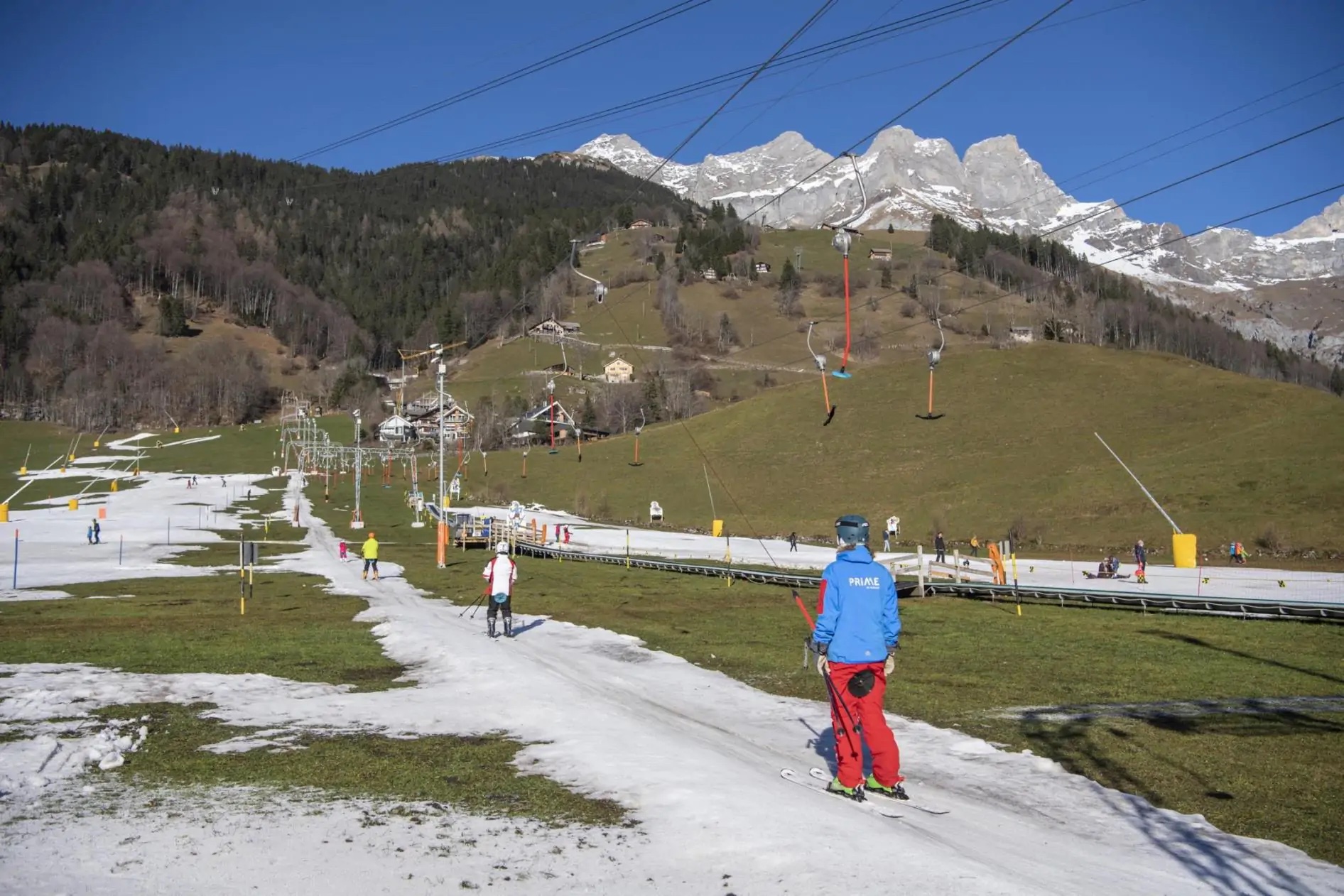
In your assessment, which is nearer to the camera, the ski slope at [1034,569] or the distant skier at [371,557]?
the distant skier at [371,557]

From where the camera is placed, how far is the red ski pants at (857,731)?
30.4ft

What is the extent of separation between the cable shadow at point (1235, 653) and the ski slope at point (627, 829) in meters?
9.88

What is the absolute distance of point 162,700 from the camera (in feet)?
42.9

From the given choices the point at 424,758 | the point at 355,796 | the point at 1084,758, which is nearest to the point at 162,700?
the point at 424,758

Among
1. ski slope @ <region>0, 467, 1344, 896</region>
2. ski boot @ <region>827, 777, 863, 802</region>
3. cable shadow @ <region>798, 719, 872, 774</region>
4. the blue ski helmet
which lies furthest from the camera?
cable shadow @ <region>798, 719, 872, 774</region>

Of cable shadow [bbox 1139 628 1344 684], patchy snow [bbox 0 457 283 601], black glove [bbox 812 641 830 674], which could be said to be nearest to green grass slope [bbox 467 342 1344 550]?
patchy snow [bbox 0 457 283 601]

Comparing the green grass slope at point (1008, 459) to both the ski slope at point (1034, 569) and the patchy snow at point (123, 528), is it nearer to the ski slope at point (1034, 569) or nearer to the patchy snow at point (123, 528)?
the ski slope at point (1034, 569)

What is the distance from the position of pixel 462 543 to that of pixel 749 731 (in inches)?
1974

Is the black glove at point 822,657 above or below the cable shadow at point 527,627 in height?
above

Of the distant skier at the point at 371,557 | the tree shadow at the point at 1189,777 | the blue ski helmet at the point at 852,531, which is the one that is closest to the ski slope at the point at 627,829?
the tree shadow at the point at 1189,777

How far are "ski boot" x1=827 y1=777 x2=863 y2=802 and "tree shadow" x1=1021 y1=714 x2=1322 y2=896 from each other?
2454mm

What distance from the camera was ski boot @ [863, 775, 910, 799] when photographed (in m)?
9.27

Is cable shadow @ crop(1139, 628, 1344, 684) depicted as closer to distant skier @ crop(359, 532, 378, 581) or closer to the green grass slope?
distant skier @ crop(359, 532, 378, 581)

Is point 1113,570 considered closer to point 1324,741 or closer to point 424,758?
point 1324,741
